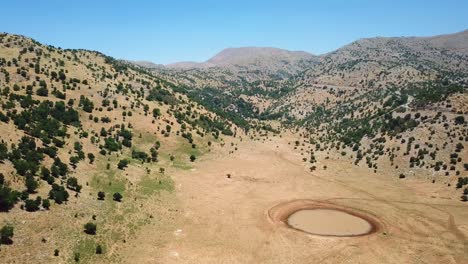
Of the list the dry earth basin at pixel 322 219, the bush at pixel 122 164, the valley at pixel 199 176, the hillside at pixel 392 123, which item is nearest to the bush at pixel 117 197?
the valley at pixel 199 176

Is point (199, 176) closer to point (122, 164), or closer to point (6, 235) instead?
point (122, 164)

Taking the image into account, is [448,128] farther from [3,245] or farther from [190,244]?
[3,245]

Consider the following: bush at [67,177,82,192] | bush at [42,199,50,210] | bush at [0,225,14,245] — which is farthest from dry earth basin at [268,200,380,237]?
bush at [0,225,14,245]

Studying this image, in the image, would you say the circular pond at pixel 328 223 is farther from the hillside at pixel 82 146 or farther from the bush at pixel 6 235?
the bush at pixel 6 235

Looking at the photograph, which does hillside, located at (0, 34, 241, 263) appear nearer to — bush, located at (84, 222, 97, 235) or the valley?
bush, located at (84, 222, 97, 235)

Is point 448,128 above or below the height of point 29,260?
above

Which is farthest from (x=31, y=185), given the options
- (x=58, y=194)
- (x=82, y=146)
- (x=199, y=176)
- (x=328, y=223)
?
(x=328, y=223)

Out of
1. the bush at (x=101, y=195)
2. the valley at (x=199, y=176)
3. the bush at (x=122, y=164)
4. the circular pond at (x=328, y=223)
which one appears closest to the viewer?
the valley at (x=199, y=176)

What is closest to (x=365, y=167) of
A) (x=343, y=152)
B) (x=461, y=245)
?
(x=343, y=152)
